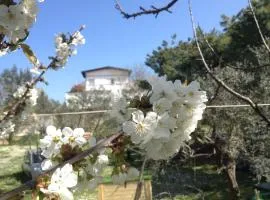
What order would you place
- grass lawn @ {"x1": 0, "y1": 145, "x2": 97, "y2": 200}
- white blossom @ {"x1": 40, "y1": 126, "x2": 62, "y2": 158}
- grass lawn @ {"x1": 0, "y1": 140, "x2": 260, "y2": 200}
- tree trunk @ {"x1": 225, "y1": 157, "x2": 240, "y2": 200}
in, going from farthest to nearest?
grass lawn @ {"x1": 0, "y1": 145, "x2": 97, "y2": 200} < grass lawn @ {"x1": 0, "y1": 140, "x2": 260, "y2": 200} < tree trunk @ {"x1": 225, "y1": 157, "x2": 240, "y2": 200} < white blossom @ {"x1": 40, "y1": 126, "x2": 62, "y2": 158}

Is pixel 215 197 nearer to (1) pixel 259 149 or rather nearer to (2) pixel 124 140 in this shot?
(1) pixel 259 149

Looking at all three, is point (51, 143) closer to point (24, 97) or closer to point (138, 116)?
point (138, 116)

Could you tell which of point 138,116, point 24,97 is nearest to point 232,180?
point 24,97

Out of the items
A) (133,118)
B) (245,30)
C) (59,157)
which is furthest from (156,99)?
(245,30)

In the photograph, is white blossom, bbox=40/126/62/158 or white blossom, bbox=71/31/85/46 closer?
white blossom, bbox=40/126/62/158

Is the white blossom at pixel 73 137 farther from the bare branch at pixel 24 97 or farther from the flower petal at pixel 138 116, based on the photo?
the bare branch at pixel 24 97

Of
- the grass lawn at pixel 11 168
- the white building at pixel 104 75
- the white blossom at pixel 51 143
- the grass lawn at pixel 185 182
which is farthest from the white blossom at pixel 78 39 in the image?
the white building at pixel 104 75

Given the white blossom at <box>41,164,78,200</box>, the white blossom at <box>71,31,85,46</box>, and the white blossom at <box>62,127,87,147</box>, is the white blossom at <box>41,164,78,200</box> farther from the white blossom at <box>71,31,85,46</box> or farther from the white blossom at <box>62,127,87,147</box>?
the white blossom at <box>71,31,85,46</box>

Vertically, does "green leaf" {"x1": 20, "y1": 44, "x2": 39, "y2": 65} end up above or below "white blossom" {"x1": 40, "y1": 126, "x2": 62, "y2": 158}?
above

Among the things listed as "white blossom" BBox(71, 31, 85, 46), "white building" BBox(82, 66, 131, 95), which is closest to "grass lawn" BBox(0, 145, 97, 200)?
"white blossom" BBox(71, 31, 85, 46)

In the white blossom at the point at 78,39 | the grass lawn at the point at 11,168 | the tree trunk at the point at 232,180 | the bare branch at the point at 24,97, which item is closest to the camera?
the bare branch at the point at 24,97

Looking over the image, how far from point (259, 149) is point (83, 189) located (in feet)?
28.6

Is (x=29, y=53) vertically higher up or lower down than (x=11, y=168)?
higher up

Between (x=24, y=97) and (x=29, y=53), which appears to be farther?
(x=24, y=97)
